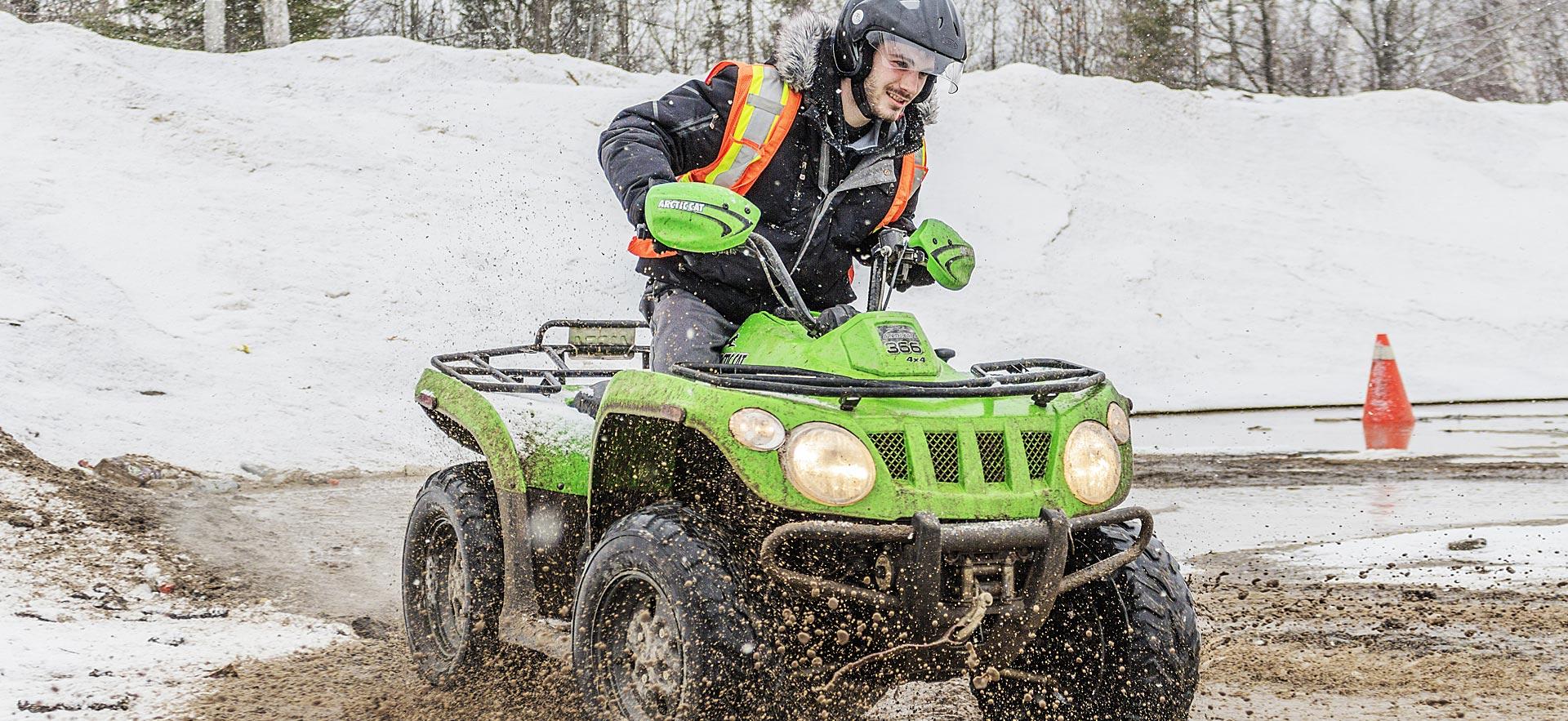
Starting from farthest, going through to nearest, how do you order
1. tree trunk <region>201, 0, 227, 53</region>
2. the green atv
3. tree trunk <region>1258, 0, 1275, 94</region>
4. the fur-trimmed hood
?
tree trunk <region>1258, 0, 1275, 94</region>, tree trunk <region>201, 0, 227, 53</region>, the fur-trimmed hood, the green atv

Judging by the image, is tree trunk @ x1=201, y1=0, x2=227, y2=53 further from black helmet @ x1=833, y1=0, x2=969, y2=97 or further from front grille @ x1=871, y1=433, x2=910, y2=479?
front grille @ x1=871, y1=433, x2=910, y2=479

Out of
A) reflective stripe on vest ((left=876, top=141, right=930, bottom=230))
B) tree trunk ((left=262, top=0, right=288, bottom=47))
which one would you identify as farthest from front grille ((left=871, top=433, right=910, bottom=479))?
tree trunk ((left=262, top=0, right=288, bottom=47))

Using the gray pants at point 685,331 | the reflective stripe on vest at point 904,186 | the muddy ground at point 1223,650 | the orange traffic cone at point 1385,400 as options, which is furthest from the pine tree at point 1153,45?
the gray pants at point 685,331

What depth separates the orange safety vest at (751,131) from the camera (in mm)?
4324

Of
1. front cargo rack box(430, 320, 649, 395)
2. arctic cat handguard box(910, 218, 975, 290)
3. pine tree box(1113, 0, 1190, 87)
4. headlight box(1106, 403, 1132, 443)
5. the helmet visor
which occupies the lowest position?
headlight box(1106, 403, 1132, 443)

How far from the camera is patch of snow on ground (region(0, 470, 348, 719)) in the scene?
447cm

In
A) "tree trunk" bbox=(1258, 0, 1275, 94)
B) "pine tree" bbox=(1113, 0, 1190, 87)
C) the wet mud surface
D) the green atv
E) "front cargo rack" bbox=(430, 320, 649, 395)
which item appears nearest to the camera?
the green atv

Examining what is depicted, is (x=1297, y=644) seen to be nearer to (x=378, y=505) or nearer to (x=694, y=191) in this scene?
(x=694, y=191)

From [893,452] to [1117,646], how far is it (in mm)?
788

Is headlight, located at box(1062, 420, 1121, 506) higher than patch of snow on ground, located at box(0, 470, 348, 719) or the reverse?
higher

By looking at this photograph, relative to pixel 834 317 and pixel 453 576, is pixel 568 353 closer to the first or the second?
pixel 453 576

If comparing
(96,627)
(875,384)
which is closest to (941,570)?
(875,384)

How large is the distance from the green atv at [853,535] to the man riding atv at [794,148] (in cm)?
22

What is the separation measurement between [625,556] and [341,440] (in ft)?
22.2
